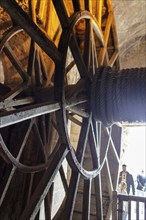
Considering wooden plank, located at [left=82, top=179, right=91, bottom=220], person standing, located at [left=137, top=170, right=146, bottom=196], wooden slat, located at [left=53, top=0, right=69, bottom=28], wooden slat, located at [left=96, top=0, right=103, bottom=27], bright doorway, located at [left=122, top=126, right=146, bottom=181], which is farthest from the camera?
bright doorway, located at [left=122, top=126, right=146, bottom=181]

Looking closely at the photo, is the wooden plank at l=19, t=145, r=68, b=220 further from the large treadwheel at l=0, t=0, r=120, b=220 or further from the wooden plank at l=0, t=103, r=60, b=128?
the wooden plank at l=0, t=103, r=60, b=128

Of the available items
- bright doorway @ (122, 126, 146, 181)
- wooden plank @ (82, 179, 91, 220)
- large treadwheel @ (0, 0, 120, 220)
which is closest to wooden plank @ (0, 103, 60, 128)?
large treadwheel @ (0, 0, 120, 220)

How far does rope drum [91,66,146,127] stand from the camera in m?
2.25

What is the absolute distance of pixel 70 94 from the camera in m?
2.35

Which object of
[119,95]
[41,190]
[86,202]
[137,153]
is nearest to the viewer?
[41,190]

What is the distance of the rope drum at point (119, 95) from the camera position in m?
2.25

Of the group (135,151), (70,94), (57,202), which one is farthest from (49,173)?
(135,151)

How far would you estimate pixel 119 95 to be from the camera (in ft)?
7.68

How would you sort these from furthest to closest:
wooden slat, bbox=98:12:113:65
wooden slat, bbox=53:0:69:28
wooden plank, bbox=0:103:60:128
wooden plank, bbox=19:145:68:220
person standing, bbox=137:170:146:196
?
person standing, bbox=137:170:146:196 → wooden slat, bbox=98:12:113:65 → wooden slat, bbox=53:0:69:28 → wooden plank, bbox=19:145:68:220 → wooden plank, bbox=0:103:60:128

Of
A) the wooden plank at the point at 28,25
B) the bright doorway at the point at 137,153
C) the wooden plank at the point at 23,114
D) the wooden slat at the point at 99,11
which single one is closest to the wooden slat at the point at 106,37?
the wooden slat at the point at 99,11

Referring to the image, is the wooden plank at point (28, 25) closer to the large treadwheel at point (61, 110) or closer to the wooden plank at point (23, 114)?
the large treadwheel at point (61, 110)

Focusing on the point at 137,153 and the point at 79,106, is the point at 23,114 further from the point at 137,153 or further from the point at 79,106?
the point at 137,153

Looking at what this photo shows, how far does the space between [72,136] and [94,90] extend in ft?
9.10

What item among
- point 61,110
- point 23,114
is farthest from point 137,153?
point 23,114
